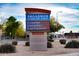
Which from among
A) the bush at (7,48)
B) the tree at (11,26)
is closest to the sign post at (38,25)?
the tree at (11,26)

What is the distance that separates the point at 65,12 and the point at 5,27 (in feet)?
3.50

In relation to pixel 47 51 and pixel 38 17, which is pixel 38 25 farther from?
pixel 47 51

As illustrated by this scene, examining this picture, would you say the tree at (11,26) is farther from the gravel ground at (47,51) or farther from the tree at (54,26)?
the tree at (54,26)

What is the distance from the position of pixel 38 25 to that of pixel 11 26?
1.54ft

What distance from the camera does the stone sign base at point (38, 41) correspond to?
247 inches

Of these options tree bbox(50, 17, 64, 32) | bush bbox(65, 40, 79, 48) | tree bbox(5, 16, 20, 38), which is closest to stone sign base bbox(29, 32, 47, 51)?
tree bbox(50, 17, 64, 32)

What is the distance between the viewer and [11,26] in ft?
20.6

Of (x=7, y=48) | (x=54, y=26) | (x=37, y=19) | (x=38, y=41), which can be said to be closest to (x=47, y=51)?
(x=38, y=41)

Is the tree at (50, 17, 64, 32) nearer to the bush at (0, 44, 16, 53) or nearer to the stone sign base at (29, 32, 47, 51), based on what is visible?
the stone sign base at (29, 32, 47, 51)

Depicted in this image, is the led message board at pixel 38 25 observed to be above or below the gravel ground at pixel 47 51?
above

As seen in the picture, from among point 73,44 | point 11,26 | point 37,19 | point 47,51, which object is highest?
point 37,19

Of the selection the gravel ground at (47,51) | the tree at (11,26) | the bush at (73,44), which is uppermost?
the tree at (11,26)

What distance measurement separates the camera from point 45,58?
6.23 m

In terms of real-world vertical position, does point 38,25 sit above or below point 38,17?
below
